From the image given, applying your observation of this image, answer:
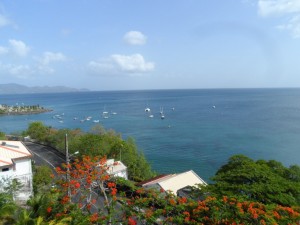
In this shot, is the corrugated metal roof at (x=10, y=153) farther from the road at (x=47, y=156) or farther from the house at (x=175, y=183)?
the house at (x=175, y=183)

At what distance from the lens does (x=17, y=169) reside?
730 inches

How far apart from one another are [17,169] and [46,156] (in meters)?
15.3

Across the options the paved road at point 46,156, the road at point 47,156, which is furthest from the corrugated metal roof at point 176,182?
the paved road at point 46,156

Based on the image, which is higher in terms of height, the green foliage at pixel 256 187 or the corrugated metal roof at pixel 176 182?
the green foliage at pixel 256 187

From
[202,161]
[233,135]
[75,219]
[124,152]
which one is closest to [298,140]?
[233,135]

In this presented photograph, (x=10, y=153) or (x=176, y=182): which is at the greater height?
(x=10, y=153)

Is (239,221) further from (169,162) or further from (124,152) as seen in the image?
(169,162)

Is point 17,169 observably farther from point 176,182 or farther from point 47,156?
point 47,156

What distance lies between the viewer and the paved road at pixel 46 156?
30459mm

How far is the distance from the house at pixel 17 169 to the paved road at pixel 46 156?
1009cm

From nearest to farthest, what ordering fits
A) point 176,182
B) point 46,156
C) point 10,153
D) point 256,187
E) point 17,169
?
1. point 256,187
2. point 17,169
3. point 10,153
4. point 176,182
5. point 46,156

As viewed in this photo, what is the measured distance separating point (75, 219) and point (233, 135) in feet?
185

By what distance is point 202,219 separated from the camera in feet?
32.2

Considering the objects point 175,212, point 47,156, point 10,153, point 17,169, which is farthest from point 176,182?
point 47,156
